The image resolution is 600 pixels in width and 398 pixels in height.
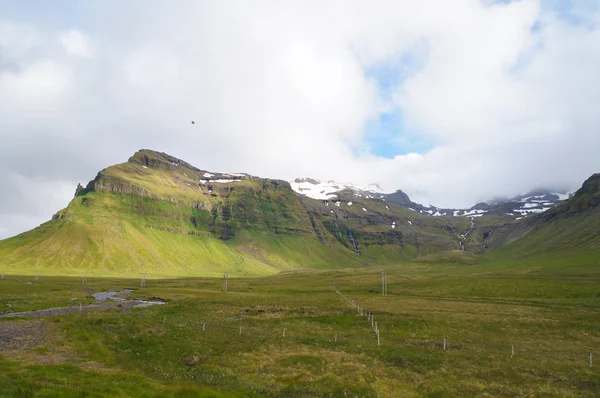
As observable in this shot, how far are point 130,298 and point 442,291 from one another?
300ft

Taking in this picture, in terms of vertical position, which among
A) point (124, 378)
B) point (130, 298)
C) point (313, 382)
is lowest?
point (130, 298)

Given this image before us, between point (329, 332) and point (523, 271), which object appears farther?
point (523, 271)

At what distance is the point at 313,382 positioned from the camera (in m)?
29.5

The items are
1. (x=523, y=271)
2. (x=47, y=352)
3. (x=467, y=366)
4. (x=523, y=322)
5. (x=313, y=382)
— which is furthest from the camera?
(x=523, y=271)

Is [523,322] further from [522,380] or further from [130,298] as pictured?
[130,298]

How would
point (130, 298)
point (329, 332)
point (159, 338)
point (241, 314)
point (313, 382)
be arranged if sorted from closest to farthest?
point (313, 382)
point (159, 338)
point (329, 332)
point (241, 314)
point (130, 298)

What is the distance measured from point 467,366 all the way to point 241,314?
43.5 meters

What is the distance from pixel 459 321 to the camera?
198 ft

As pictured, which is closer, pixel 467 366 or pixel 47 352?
pixel 47 352

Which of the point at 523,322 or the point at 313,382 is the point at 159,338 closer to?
the point at 313,382

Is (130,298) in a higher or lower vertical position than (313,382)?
lower

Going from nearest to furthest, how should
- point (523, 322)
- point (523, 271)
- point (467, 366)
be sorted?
point (467, 366)
point (523, 322)
point (523, 271)

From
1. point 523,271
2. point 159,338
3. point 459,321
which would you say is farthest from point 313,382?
point 523,271

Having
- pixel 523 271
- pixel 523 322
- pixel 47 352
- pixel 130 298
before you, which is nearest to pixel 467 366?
pixel 523 322
